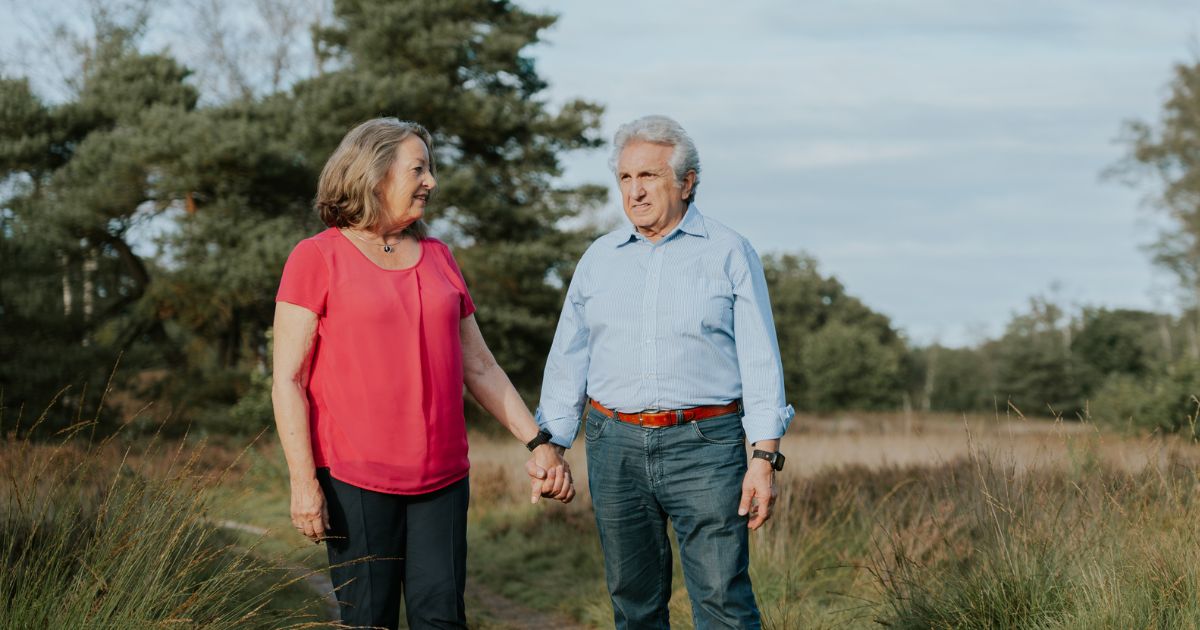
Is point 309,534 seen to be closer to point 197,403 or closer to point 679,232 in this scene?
point 679,232

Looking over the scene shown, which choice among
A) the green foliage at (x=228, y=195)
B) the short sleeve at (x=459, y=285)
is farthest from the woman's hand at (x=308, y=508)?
the green foliage at (x=228, y=195)

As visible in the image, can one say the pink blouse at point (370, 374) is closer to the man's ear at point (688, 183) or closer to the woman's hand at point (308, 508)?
the woman's hand at point (308, 508)

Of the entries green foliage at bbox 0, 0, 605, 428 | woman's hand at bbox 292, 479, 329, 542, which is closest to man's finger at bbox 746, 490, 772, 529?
woman's hand at bbox 292, 479, 329, 542

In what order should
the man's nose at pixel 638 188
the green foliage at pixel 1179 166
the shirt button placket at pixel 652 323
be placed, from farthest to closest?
the green foliage at pixel 1179 166
the man's nose at pixel 638 188
the shirt button placket at pixel 652 323

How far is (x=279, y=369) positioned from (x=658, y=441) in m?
1.14

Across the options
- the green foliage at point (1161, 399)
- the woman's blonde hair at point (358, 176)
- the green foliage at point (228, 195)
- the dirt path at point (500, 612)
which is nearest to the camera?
the woman's blonde hair at point (358, 176)

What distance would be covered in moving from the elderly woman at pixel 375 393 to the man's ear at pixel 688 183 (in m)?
0.82

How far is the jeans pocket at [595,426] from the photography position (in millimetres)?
3564

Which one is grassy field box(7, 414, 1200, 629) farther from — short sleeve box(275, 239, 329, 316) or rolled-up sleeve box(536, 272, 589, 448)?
rolled-up sleeve box(536, 272, 589, 448)

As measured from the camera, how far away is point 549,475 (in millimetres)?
3559

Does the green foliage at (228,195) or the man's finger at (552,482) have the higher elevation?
the green foliage at (228,195)

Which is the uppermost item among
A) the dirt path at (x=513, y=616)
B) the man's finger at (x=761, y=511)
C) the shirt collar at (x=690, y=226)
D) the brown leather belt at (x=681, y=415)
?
the shirt collar at (x=690, y=226)

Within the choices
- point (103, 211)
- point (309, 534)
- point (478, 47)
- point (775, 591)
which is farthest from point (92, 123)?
point (309, 534)

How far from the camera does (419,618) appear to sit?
10.3 feet
